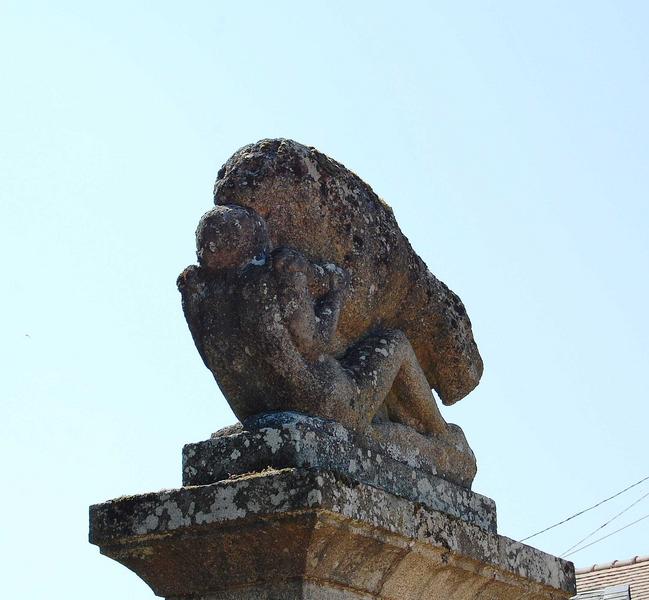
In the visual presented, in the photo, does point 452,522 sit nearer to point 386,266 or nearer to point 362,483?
point 362,483

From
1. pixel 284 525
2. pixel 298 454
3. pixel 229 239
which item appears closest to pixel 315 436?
pixel 298 454

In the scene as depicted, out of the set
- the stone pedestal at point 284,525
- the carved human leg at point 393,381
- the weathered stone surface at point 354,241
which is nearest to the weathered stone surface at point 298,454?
the stone pedestal at point 284,525

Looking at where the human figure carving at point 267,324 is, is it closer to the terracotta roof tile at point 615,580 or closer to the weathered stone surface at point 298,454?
the weathered stone surface at point 298,454

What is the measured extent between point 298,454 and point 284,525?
28cm

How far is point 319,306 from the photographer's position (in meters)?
5.28

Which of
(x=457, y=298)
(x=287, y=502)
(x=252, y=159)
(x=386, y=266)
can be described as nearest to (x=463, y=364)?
(x=457, y=298)

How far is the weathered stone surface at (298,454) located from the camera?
4.71 meters

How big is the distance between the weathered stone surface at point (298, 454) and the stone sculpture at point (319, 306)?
0.39 ft

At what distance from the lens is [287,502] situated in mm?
4480

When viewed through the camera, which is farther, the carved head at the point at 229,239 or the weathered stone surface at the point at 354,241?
the weathered stone surface at the point at 354,241

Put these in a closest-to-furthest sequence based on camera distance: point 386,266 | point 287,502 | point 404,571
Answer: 1. point 287,502
2. point 404,571
3. point 386,266

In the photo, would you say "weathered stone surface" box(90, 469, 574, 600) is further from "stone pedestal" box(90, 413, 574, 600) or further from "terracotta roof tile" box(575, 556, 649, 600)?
"terracotta roof tile" box(575, 556, 649, 600)

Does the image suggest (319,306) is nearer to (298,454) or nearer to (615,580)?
(298,454)

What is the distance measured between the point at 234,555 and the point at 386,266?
5.40 feet
